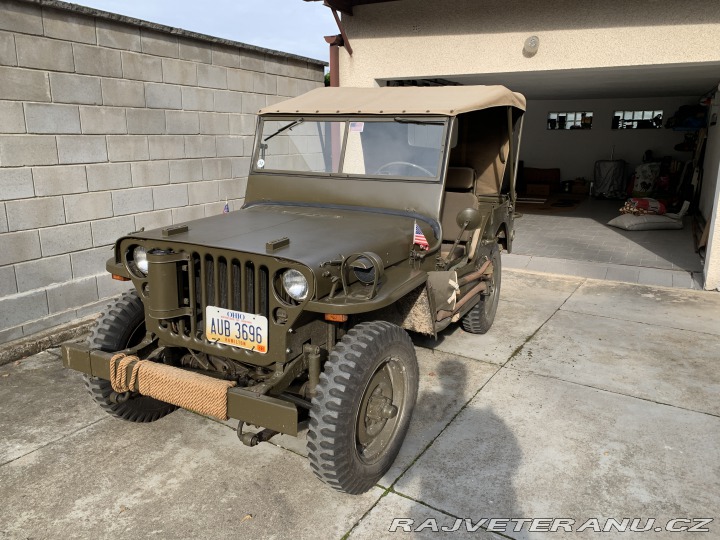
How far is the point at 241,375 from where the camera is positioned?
10.5 ft

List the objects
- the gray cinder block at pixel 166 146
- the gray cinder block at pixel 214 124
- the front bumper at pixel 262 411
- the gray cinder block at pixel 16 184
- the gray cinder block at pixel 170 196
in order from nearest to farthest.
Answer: the front bumper at pixel 262 411 → the gray cinder block at pixel 16 184 → the gray cinder block at pixel 166 146 → the gray cinder block at pixel 170 196 → the gray cinder block at pixel 214 124

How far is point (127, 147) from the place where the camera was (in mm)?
5668

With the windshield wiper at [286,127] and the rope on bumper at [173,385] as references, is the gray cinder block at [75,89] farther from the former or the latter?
the rope on bumper at [173,385]

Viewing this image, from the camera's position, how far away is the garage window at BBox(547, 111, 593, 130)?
1552cm

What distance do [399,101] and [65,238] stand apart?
3.40 meters

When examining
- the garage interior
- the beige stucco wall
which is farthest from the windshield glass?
the garage interior

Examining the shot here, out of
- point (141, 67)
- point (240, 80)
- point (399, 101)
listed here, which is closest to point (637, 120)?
point (240, 80)

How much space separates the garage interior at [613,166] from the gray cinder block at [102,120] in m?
4.35

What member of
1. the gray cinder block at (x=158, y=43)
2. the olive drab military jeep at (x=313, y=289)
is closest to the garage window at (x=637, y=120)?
the olive drab military jeep at (x=313, y=289)

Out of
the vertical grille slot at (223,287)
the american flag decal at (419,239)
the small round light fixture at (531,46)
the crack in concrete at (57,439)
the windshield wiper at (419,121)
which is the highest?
the small round light fixture at (531,46)

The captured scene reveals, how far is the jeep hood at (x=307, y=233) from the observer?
2.91 m

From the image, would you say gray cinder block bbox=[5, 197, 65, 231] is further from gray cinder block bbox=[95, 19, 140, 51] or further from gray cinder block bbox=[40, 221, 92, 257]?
gray cinder block bbox=[95, 19, 140, 51]

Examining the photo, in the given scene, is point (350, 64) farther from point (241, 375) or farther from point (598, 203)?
point (598, 203)

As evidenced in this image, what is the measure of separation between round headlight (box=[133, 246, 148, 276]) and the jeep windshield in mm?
1496
